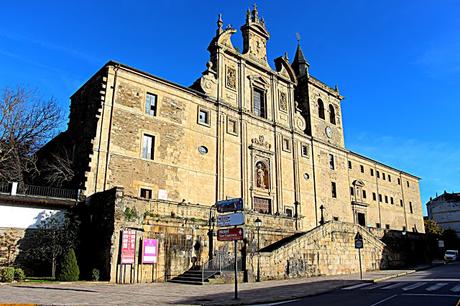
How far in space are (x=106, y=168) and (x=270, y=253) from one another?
11.1 meters

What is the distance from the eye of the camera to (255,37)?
36281mm

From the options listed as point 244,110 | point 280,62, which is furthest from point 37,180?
point 280,62

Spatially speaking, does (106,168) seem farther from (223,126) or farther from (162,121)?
(223,126)

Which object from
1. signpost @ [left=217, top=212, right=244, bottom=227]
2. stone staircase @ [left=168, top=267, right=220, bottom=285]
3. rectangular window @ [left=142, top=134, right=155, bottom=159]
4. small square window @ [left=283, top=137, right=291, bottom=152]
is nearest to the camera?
signpost @ [left=217, top=212, right=244, bottom=227]

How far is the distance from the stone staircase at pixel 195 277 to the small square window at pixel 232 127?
13.3 meters

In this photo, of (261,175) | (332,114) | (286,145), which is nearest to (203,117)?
(261,175)

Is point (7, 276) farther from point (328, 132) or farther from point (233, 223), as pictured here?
point (328, 132)

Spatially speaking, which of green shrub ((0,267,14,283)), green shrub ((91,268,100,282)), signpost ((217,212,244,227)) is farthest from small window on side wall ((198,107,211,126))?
green shrub ((0,267,14,283))

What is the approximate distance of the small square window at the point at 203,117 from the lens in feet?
95.4

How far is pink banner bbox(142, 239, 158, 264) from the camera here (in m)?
19.0

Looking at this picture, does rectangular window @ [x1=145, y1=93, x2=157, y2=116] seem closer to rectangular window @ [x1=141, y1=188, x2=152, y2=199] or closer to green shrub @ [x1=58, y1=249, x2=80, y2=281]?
rectangular window @ [x1=141, y1=188, x2=152, y2=199]

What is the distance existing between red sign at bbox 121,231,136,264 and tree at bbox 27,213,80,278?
3.04 meters

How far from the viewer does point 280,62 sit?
3928cm

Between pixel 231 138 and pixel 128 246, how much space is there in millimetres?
14613
